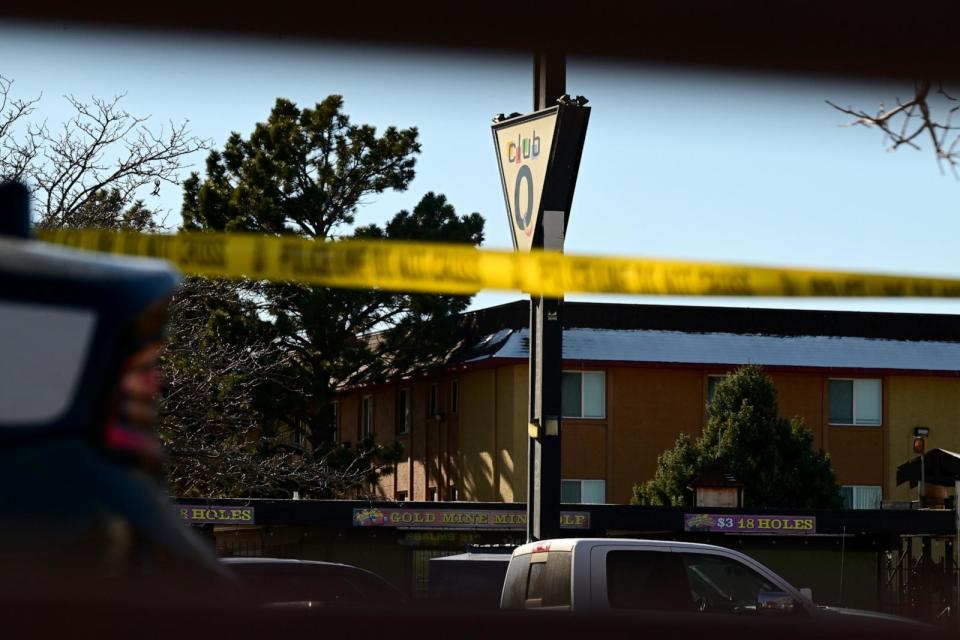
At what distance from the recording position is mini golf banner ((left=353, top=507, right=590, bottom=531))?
94.5 ft

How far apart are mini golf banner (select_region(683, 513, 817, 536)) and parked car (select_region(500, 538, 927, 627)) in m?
18.6

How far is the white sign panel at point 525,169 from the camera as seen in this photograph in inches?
402

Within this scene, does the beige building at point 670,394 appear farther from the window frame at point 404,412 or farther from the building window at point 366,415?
the window frame at point 404,412

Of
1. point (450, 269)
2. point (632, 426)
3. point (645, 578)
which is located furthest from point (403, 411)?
point (450, 269)

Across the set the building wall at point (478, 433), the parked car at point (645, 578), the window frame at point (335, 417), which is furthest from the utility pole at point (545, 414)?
the building wall at point (478, 433)

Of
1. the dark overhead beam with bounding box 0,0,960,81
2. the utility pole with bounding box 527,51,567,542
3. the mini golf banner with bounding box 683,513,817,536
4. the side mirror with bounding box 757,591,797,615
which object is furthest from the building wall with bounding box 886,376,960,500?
the dark overhead beam with bounding box 0,0,960,81

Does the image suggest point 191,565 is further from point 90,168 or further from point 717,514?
point 717,514

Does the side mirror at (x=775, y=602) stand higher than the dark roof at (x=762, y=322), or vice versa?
the dark roof at (x=762, y=322)

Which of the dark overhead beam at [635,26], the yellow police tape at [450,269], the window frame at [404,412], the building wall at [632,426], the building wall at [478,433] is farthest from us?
the window frame at [404,412]

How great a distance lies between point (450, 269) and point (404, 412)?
43.5 metres

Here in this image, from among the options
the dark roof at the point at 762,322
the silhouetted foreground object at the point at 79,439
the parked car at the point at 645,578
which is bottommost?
the parked car at the point at 645,578

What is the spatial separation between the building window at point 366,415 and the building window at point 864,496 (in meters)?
14.7

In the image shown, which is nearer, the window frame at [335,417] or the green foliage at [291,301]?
the green foliage at [291,301]

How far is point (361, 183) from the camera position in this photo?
20797 mm
